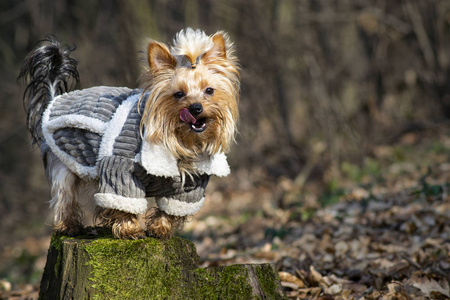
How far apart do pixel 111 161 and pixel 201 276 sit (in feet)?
3.49

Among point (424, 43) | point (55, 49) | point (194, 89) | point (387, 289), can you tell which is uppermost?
point (424, 43)

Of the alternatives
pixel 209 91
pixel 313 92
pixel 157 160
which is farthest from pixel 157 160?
pixel 313 92

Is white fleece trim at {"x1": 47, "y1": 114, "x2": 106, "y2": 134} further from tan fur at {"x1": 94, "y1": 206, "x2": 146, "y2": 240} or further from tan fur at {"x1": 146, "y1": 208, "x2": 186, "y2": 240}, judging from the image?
tan fur at {"x1": 146, "y1": 208, "x2": 186, "y2": 240}

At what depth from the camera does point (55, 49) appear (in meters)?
4.38

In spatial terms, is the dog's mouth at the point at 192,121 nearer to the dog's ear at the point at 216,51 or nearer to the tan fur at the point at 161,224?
the dog's ear at the point at 216,51

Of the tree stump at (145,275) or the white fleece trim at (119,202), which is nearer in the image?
the tree stump at (145,275)

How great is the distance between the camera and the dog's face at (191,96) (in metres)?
3.47

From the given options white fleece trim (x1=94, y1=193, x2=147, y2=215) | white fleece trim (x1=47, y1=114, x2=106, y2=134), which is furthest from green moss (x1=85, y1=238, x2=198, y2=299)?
white fleece trim (x1=47, y1=114, x2=106, y2=134)

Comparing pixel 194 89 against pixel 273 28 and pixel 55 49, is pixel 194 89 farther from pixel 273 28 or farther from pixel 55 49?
pixel 273 28

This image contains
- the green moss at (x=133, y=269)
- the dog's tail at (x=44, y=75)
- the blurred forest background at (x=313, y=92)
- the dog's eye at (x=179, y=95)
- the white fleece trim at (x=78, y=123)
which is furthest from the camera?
the blurred forest background at (x=313, y=92)

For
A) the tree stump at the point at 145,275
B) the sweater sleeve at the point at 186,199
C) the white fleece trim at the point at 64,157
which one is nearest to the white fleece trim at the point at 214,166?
the sweater sleeve at the point at 186,199

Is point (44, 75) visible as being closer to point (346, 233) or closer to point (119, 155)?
point (119, 155)


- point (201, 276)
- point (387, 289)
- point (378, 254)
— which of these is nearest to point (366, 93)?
point (378, 254)

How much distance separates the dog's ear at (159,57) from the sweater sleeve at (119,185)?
2.45 ft
